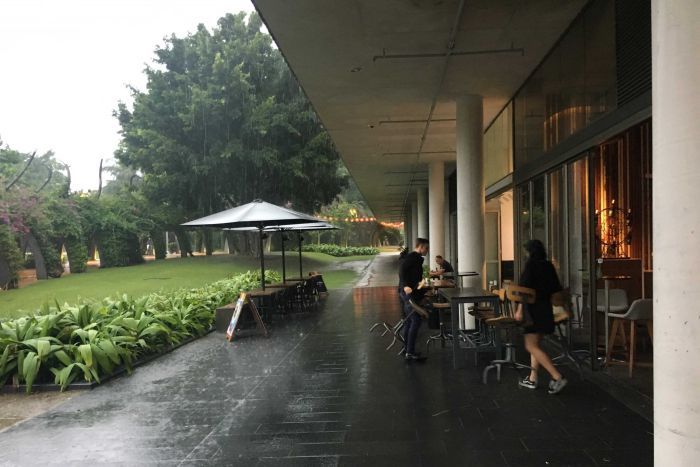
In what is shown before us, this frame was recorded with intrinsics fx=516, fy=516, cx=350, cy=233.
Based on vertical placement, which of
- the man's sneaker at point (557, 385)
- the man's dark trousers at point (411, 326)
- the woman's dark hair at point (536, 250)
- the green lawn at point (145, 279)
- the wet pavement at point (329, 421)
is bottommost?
the green lawn at point (145, 279)

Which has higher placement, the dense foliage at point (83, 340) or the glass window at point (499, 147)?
the glass window at point (499, 147)

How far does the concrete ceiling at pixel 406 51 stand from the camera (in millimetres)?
5895

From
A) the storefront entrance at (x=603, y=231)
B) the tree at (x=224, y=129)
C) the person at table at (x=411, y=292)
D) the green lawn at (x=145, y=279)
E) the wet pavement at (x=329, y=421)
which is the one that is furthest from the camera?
the tree at (x=224, y=129)

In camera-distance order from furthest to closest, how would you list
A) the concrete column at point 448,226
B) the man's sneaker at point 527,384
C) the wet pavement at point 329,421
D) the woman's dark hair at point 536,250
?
the concrete column at point 448,226 → the man's sneaker at point 527,384 → the woman's dark hair at point 536,250 → the wet pavement at point 329,421

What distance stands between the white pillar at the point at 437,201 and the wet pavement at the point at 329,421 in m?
10.1

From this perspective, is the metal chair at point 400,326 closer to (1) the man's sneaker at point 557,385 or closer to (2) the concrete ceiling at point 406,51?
(1) the man's sneaker at point 557,385

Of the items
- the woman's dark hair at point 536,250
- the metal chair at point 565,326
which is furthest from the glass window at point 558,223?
the woman's dark hair at point 536,250

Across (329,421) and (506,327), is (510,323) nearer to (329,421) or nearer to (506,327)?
(506,327)

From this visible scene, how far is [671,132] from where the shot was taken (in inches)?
96.7

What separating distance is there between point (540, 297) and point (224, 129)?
84.3ft

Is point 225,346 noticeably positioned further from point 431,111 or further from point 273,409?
point 431,111

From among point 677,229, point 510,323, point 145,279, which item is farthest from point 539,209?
point 145,279

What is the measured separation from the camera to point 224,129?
28453 millimetres

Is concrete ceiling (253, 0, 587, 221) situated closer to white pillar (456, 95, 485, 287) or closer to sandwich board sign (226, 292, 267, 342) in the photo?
white pillar (456, 95, 485, 287)
